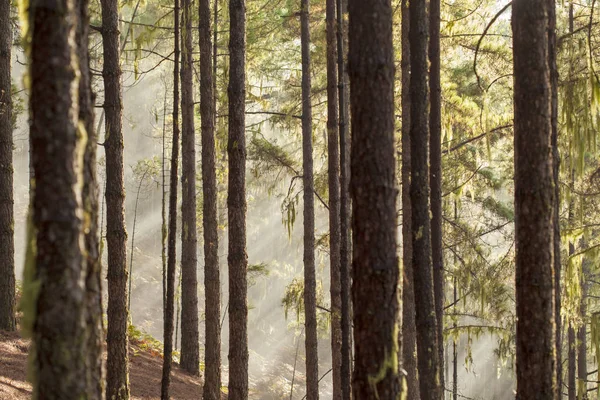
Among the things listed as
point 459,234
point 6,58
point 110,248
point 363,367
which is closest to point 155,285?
point 459,234

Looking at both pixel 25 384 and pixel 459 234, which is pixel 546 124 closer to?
pixel 25 384

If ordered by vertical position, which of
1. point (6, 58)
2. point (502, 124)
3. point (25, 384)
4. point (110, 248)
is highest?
point (6, 58)

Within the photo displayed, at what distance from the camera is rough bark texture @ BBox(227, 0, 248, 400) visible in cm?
864

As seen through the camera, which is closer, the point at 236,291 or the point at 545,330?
the point at 545,330

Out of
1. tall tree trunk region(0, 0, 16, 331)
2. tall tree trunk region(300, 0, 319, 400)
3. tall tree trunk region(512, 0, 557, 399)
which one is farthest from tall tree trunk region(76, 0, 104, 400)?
tall tree trunk region(300, 0, 319, 400)

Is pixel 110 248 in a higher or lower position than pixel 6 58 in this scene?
lower

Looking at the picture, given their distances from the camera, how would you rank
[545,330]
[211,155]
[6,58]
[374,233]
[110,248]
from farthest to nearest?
[211,155] → [6,58] → [110,248] → [545,330] → [374,233]

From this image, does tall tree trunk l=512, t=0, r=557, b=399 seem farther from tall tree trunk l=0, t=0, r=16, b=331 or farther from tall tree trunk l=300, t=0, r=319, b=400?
tall tree trunk l=0, t=0, r=16, b=331

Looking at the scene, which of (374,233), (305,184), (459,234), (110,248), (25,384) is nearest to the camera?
(374,233)

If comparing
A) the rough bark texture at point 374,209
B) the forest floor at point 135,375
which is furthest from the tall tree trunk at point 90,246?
the forest floor at point 135,375

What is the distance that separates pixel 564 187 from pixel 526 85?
6.19 m

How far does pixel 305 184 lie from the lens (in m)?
13.3

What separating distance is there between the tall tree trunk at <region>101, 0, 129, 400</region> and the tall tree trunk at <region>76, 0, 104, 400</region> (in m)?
4.42

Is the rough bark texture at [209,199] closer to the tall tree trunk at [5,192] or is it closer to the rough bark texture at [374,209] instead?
the tall tree trunk at [5,192]
